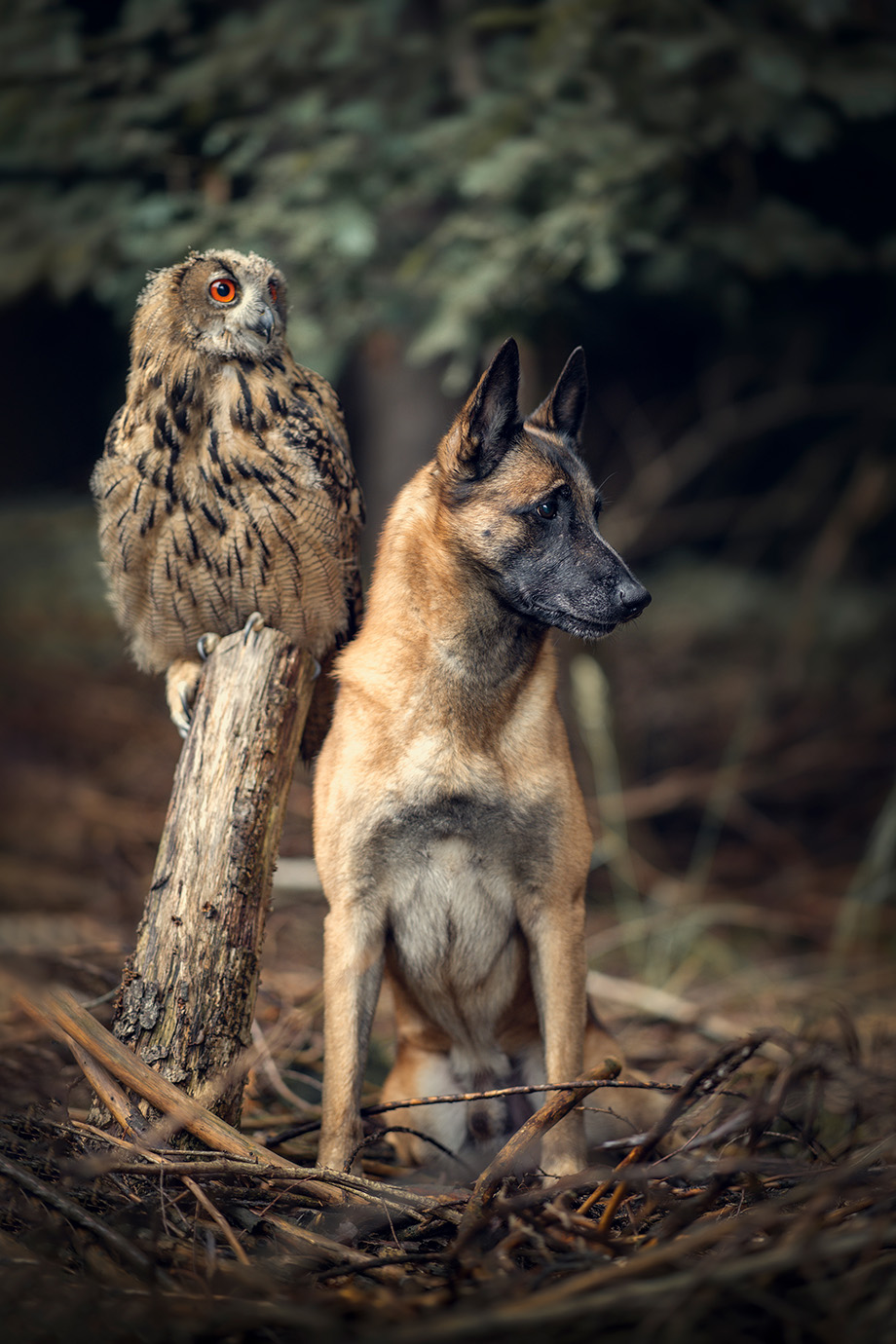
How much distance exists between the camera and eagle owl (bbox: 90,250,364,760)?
9.76 feet

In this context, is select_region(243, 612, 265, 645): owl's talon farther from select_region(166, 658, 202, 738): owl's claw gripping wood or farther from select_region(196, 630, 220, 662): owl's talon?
select_region(166, 658, 202, 738): owl's claw gripping wood

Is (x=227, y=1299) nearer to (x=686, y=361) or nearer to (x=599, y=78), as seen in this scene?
(x=599, y=78)

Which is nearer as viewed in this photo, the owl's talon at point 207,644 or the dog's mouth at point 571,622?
the dog's mouth at point 571,622

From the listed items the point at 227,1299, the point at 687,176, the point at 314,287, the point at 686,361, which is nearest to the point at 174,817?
the point at 227,1299

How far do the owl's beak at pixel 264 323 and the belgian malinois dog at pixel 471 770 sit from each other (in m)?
0.74

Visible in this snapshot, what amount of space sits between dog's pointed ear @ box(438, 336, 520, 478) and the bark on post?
30.2 inches

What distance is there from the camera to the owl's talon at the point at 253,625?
2877 millimetres

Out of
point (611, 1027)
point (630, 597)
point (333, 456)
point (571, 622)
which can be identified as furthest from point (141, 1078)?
point (611, 1027)

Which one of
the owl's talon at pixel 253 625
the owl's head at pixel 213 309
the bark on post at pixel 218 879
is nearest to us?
the bark on post at pixel 218 879

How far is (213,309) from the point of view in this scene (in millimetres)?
3020

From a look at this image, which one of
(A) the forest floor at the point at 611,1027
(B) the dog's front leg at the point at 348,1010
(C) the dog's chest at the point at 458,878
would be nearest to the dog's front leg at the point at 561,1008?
(C) the dog's chest at the point at 458,878

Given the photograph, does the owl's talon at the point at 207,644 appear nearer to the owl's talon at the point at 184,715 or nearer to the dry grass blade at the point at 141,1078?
the owl's talon at the point at 184,715

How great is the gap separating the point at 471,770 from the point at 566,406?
4.14 ft

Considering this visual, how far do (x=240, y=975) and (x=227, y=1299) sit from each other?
93 cm
